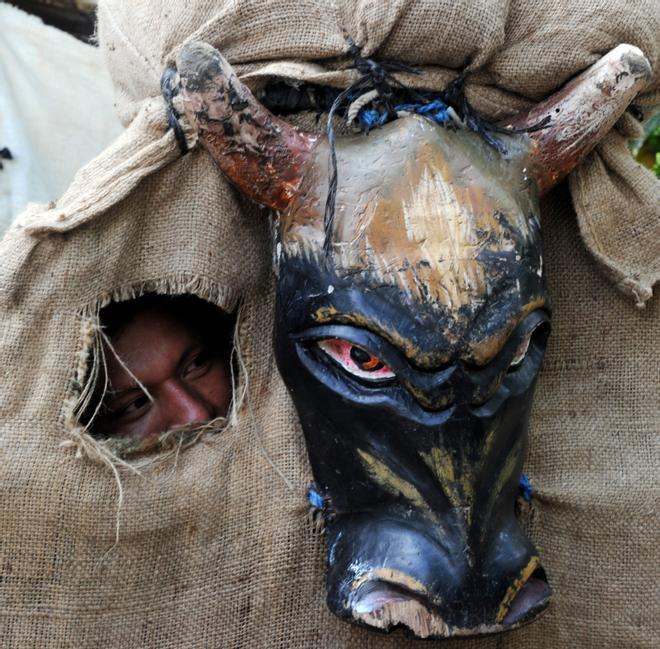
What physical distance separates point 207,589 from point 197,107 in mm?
792

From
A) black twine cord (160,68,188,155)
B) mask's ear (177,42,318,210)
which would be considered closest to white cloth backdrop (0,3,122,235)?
black twine cord (160,68,188,155)

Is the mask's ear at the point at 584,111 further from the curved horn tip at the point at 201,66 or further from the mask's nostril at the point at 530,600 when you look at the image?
the mask's nostril at the point at 530,600

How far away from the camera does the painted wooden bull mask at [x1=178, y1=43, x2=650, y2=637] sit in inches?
55.9

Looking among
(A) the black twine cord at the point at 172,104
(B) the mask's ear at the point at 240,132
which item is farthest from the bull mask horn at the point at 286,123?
(A) the black twine cord at the point at 172,104

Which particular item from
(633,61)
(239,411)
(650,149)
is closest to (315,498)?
(239,411)

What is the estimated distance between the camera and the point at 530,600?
1497 mm

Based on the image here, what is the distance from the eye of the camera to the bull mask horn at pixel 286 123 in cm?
147

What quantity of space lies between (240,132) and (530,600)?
32.4 inches

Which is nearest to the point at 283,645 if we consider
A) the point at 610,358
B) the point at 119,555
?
the point at 119,555

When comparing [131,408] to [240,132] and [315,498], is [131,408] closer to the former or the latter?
[315,498]

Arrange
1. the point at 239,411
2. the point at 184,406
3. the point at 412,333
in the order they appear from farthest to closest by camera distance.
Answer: the point at 184,406 → the point at 239,411 → the point at 412,333

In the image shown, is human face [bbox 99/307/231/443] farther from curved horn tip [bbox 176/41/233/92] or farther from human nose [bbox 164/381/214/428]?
curved horn tip [bbox 176/41/233/92]

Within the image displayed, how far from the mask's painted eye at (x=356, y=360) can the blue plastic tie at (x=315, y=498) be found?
29 cm

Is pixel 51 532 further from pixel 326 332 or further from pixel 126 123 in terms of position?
pixel 126 123
